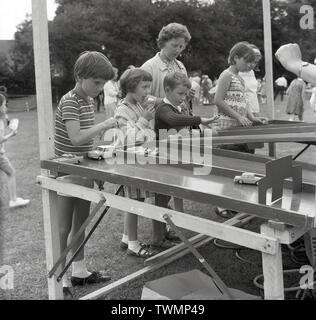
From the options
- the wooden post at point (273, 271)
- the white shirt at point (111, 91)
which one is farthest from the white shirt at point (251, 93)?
the white shirt at point (111, 91)

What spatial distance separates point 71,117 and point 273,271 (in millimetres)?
1386

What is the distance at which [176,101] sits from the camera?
3.35 m

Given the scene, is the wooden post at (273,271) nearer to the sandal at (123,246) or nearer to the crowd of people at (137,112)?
the crowd of people at (137,112)

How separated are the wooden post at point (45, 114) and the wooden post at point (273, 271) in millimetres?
1207

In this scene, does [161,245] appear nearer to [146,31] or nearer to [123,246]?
[123,246]

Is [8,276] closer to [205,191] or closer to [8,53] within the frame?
[205,191]

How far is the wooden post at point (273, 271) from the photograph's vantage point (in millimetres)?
1590

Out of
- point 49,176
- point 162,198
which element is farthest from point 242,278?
point 49,176

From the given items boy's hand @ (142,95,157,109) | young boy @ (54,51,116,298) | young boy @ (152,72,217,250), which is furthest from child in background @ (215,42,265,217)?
young boy @ (54,51,116,298)

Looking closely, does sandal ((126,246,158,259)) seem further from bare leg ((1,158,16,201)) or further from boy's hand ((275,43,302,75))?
bare leg ((1,158,16,201))

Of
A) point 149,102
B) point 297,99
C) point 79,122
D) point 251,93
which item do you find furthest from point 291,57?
point 297,99

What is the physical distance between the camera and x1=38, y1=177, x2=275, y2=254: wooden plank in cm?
161

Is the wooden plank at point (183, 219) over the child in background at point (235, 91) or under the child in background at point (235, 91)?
under

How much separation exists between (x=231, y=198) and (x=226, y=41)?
43011mm
